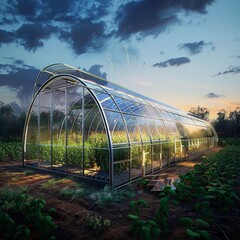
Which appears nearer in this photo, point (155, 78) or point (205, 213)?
point (205, 213)

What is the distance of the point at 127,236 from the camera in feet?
14.2

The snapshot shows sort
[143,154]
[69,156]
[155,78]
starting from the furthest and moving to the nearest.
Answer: [155,78] → [69,156] → [143,154]

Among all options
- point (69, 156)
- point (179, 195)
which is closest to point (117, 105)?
point (69, 156)

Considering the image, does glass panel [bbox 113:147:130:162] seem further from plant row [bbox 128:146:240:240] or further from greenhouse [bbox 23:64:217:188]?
plant row [bbox 128:146:240:240]

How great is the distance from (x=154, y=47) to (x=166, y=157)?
25.2ft

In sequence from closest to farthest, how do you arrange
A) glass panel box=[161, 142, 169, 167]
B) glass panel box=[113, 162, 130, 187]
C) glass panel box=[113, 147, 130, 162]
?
glass panel box=[113, 162, 130, 187] < glass panel box=[113, 147, 130, 162] < glass panel box=[161, 142, 169, 167]

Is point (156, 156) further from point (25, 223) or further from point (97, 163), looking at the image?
point (25, 223)

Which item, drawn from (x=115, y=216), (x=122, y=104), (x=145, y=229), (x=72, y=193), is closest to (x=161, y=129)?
(x=122, y=104)

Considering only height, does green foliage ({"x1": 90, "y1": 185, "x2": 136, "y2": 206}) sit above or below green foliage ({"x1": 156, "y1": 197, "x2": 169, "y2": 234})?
below

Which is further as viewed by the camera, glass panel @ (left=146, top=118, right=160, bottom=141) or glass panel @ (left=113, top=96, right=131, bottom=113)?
glass panel @ (left=146, top=118, right=160, bottom=141)

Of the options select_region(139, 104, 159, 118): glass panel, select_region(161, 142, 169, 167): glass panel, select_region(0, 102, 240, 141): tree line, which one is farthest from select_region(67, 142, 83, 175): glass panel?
select_region(0, 102, 240, 141): tree line

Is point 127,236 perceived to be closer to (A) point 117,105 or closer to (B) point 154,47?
(A) point 117,105

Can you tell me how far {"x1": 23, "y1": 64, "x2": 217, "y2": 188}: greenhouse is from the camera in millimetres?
9562

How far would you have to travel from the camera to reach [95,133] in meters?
13.4
